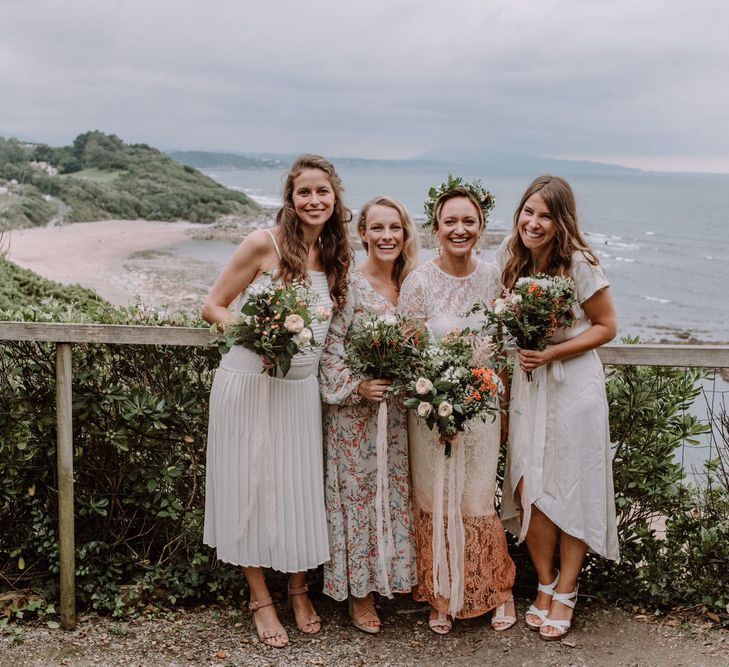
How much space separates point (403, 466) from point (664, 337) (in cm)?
2562

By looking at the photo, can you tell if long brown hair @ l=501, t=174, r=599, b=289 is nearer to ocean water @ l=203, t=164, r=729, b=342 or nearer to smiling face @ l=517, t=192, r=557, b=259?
smiling face @ l=517, t=192, r=557, b=259

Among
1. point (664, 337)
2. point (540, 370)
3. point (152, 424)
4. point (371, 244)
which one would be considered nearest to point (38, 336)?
point (152, 424)

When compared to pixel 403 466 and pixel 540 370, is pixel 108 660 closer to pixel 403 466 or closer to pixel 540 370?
pixel 403 466

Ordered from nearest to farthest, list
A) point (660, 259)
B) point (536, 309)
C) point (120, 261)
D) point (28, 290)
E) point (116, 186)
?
point (536, 309), point (28, 290), point (120, 261), point (660, 259), point (116, 186)

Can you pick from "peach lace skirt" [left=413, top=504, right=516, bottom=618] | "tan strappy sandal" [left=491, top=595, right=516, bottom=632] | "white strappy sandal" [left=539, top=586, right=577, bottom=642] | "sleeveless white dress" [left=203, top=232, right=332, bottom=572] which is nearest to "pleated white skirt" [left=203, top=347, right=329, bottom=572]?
"sleeveless white dress" [left=203, top=232, right=332, bottom=572]

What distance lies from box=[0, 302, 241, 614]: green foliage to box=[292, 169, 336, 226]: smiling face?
38.5 inches

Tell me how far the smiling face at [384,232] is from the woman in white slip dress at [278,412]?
22cm

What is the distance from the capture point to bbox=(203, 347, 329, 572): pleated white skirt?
12.4 feet

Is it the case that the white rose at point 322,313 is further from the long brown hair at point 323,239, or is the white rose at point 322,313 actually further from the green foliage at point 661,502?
the green foliage at point 661,502

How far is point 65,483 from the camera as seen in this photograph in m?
4.03

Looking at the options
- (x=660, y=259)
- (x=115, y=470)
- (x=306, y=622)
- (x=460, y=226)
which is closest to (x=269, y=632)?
(x=306, y=622)

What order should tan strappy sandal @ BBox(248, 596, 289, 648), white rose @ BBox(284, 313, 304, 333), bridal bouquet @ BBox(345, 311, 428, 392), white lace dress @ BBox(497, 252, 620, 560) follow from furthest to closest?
tan strappy sandal @ BBox(248, 596, 289, 648)
white lace dress @ BBox(497, 252, 620, 560)
bridal bouquet @ BBox(345, 311, 428, 392)
white rose @ BBox(284, 313, 304, 333)

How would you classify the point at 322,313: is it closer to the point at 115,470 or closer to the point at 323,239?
the point at 323,239

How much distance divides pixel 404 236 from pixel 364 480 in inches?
51.7
